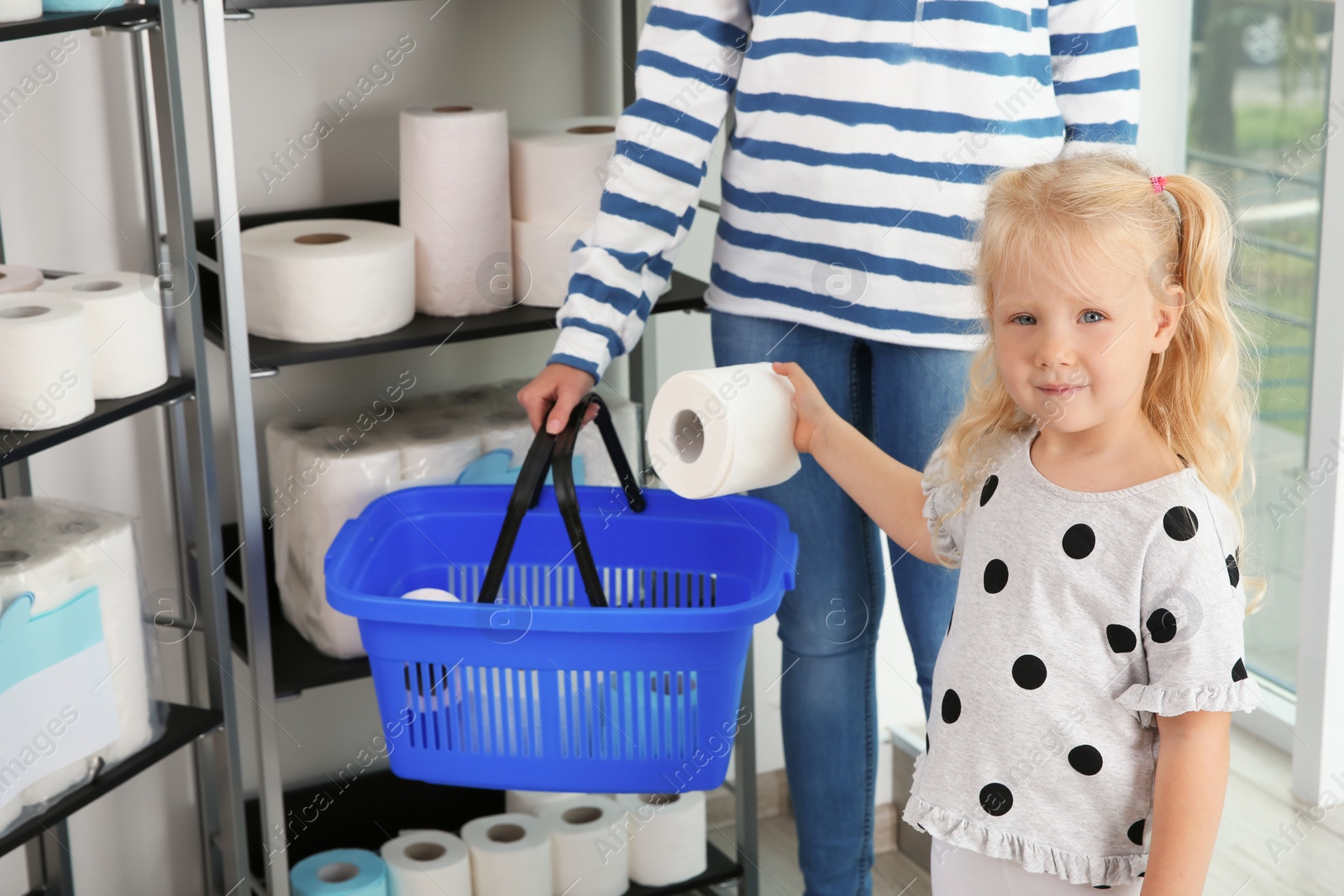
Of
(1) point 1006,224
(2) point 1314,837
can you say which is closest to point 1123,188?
(1) point 1006,224

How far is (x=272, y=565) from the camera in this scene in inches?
69.8

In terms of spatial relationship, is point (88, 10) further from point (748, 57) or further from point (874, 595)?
point (874, 595)

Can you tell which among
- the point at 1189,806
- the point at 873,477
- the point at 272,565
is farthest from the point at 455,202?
the point at 1189,806

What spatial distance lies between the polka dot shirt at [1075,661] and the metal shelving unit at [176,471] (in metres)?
0.82

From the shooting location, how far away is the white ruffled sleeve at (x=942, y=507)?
A: 3.72ft

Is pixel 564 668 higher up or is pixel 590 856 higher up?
pixel 564 668

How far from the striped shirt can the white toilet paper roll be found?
54 cm

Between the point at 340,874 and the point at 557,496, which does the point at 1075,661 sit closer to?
the point at 557,496

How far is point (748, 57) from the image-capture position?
4.60 ft

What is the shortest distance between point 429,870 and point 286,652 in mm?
338

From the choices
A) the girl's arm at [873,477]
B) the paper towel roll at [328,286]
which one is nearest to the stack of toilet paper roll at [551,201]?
the paper towel roll at [328,286]

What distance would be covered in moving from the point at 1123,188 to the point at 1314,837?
1.37 meters

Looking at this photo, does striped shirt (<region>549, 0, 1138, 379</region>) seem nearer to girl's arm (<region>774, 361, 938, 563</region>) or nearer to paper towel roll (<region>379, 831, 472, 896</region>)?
girl's arm (<region>774, 361, 938, 563</region>)

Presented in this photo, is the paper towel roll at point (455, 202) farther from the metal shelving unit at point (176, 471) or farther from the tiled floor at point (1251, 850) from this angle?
the tiled floor at point (1251, 850)
